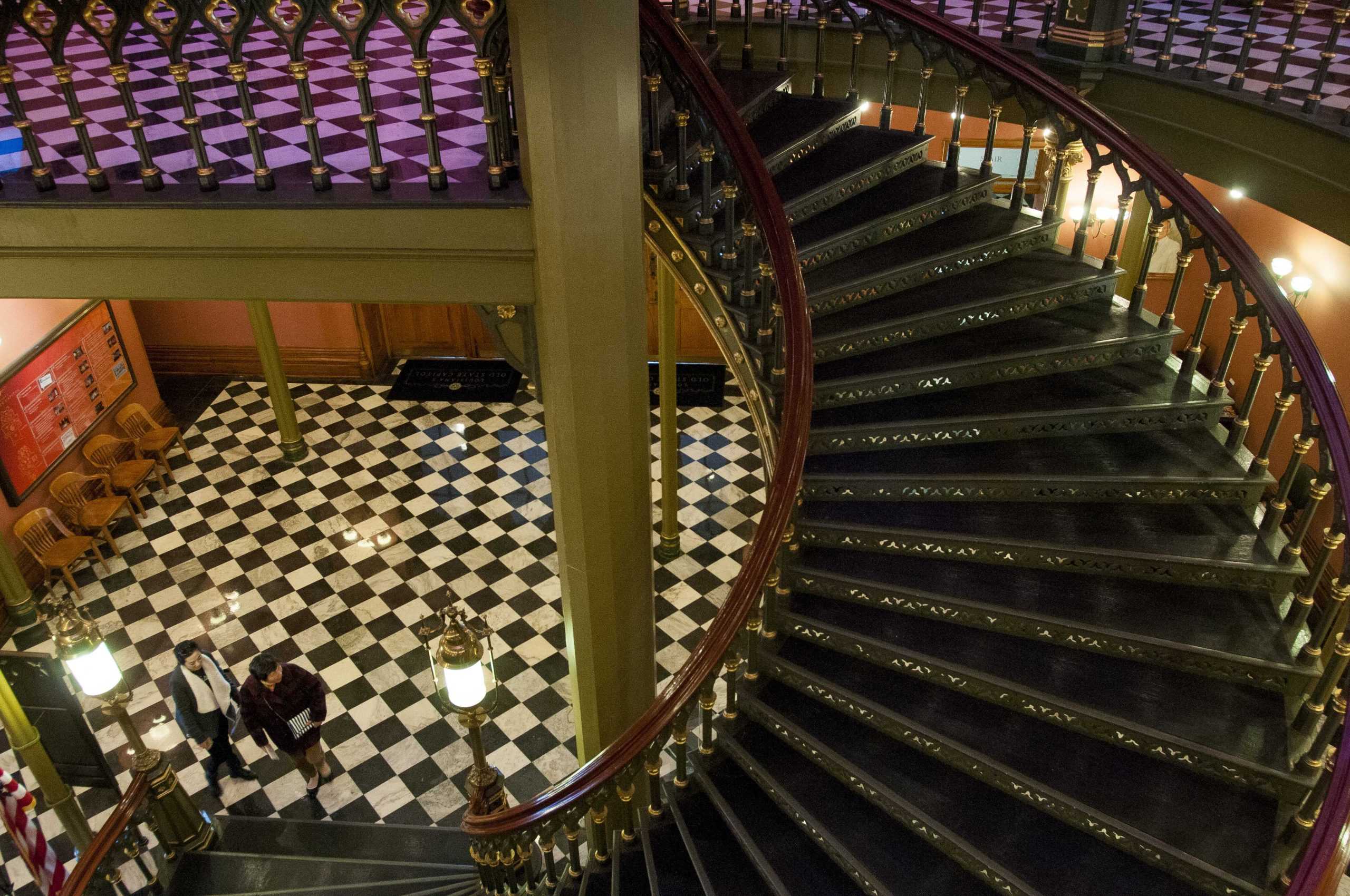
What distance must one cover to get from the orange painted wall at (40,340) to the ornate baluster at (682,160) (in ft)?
17.5

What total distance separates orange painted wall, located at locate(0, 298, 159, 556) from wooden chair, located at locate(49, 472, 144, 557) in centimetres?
14

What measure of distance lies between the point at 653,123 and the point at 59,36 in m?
2.12

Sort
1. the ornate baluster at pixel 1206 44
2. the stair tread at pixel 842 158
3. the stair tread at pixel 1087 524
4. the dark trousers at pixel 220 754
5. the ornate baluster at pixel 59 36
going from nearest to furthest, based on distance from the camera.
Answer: the ornate baluster at pixel 59 36
the stair tread at pixel 1087 524
the stair tread at pixel 842 158
the ornate baluster at pixel 1206 44
the dark trousers at pixel 220 754

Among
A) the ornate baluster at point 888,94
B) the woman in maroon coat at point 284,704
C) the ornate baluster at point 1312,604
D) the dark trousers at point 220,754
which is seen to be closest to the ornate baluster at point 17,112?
the woman in maroon coat at point 284,704

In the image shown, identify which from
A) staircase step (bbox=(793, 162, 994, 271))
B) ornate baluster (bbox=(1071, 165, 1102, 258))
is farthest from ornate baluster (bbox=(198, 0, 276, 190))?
ornate baluster (bbox=(1071, 165, 1102, 258))

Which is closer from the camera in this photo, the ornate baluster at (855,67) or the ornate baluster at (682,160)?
the ornate baluster at (682,160)

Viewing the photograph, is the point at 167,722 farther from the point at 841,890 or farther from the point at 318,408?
the point at 841,890

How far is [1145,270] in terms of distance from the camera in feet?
14.3

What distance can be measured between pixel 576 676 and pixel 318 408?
6592mm

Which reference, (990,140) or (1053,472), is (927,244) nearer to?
(990,140)

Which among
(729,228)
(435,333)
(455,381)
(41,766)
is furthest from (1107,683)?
(435,333)

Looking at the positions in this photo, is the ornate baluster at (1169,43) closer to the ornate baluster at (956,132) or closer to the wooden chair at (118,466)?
the ornate baluster at (956,132)

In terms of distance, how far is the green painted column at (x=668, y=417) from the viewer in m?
6.57

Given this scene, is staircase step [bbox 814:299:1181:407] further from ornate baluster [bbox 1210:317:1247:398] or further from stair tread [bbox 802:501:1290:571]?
stair tread [bbox 802:501:1290:571]
